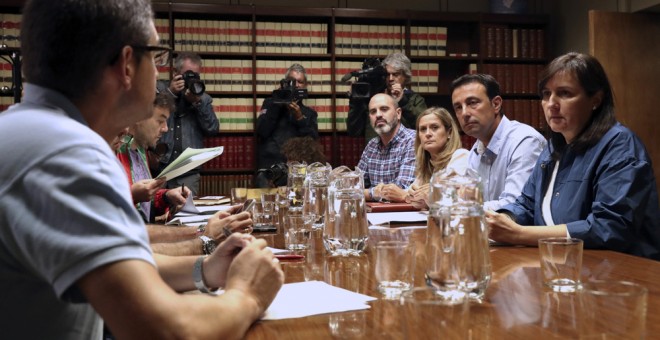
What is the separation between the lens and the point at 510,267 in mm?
1375

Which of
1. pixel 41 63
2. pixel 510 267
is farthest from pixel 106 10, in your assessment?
pixel 510 267

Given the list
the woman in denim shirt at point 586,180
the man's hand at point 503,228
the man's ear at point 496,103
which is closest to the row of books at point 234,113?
the man's ear at point 496,103

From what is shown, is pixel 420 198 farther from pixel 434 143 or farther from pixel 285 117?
pixel 285 117

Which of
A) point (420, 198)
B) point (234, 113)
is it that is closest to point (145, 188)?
point (420, 198)

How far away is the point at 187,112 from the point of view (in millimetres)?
5012

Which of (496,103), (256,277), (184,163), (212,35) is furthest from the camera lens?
(212,35)

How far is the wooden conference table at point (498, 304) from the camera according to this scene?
0.90 meters

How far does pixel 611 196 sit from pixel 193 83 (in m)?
3.48

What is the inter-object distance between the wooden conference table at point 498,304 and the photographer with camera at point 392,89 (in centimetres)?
322

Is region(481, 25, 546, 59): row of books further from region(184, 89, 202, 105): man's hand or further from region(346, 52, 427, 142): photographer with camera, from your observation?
region(184, 89, 202, 105): man's hand

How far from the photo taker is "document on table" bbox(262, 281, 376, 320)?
1021 mm

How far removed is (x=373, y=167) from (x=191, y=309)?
3.39 metres

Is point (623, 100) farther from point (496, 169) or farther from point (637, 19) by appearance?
point (496, 169)

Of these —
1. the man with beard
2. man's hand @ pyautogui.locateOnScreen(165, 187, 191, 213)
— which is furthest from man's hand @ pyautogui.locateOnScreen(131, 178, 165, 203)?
the man with beard
